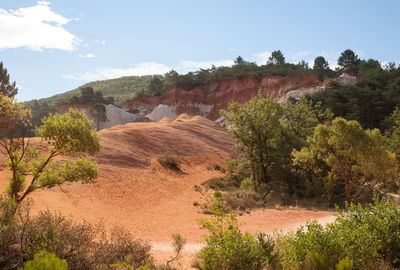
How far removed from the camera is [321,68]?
73938 mm

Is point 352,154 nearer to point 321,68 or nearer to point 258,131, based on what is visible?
point 258,131

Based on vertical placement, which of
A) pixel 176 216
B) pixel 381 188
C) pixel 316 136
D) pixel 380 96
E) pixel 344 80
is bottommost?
pixel 176 216

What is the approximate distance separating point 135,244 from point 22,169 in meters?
6.64

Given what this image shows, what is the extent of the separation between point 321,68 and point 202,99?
32878 mm

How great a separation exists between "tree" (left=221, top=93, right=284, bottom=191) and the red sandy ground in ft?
17.4

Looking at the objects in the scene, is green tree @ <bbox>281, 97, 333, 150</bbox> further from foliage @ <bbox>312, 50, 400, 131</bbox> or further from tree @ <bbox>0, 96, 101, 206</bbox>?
foliage @ <bbox>312, 50, 400, 131</bbox>

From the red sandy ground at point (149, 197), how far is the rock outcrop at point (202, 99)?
32.9 meters

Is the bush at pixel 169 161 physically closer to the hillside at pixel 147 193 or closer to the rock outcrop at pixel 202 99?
the hillside at pixel 147 193

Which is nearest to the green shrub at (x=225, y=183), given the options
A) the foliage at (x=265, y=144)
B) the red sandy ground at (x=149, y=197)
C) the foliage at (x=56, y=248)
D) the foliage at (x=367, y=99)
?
the red sandy ground at (x=149, y=197)

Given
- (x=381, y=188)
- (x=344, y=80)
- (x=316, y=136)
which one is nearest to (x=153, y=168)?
(x=316, y=136)

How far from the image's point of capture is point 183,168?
33.5 metres

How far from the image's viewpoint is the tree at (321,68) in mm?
71069

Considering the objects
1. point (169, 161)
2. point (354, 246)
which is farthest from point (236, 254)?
point (169, 161)

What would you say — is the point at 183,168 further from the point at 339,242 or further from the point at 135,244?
the point at 339,242
